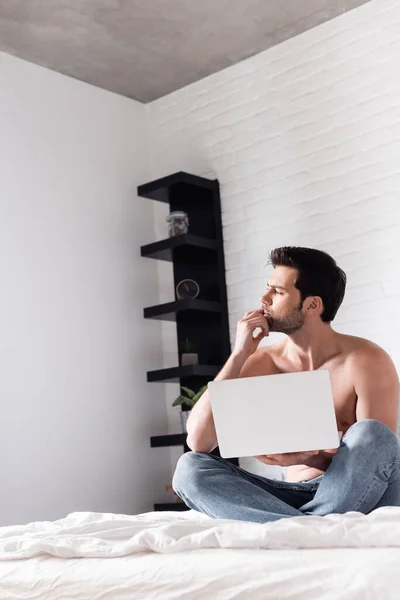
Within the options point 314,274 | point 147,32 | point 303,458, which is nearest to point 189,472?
point 303,458

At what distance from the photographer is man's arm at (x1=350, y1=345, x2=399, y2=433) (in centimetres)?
223

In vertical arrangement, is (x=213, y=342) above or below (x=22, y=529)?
above

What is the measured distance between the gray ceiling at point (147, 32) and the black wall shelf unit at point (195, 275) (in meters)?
0.60

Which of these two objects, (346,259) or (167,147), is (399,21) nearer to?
(346,259)

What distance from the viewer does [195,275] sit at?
14.4 feet

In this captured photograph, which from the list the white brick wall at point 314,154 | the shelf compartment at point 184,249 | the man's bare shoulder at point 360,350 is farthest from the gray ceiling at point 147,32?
the man's bare shoulder at point 360,350

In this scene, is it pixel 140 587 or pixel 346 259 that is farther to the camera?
pixel 346 259

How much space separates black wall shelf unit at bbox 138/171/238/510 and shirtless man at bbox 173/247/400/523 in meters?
1.49

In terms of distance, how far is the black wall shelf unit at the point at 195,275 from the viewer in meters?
4.13

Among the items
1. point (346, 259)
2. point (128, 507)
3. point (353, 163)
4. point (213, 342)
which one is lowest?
point (128, 507)

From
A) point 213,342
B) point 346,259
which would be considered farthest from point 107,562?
point 213,342

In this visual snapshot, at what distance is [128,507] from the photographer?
411 centimetres

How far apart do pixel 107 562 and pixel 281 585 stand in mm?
381

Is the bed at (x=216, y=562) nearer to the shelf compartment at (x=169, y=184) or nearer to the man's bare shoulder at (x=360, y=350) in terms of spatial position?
the man's bare shoulder at (x=360, y=350)
